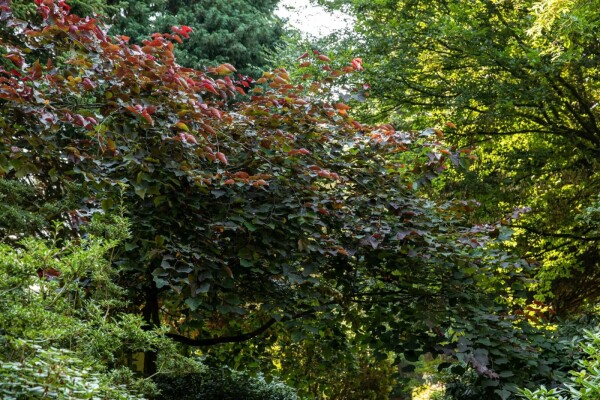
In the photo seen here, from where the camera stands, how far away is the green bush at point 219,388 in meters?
5.77

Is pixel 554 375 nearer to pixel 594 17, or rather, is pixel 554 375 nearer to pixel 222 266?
pixel 222 266

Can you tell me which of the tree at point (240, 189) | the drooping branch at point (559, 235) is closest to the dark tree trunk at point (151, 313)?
the tree at point (240, 189)

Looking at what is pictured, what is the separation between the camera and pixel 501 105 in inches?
258

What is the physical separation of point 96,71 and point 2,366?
2337mm

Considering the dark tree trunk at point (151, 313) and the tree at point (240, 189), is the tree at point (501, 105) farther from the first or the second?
the dark tree trunk at point (151, 313)

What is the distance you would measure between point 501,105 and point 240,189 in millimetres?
3604

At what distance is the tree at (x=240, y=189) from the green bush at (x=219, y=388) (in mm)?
1060

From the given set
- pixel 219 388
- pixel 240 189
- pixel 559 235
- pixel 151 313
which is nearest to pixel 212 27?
pixel 559 235

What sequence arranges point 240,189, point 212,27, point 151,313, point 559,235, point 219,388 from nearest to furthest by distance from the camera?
1. point 240,189
2. point 151,313
3. point 219,388
4. point 559,235
5. point 212,27

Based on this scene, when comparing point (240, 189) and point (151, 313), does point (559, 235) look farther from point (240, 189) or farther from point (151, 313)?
point (151, 313)

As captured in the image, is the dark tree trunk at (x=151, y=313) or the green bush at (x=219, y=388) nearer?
the dark tree trunk at (x=151, y=313)

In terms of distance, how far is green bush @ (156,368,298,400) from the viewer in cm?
577

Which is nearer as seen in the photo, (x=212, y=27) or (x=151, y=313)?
(x=151, y=313)

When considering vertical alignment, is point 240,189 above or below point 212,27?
below
